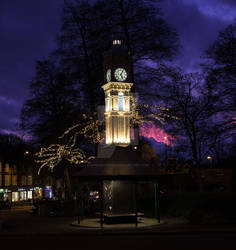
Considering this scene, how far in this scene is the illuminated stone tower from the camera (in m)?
22.6

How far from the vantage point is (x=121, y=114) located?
74.8 ft

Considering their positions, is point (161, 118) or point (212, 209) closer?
point (212, 209)

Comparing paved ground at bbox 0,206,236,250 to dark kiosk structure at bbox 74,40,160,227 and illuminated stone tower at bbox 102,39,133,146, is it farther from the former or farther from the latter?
illuminated stone tower at bbox 102,39,133,146

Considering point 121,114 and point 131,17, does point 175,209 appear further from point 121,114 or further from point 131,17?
point 131,17

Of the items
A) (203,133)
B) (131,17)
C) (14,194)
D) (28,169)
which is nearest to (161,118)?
(203,133)

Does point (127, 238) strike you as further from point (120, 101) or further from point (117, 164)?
point (120, 101)

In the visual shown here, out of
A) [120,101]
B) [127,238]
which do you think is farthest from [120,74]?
[127,238]

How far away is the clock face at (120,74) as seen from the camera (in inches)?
914

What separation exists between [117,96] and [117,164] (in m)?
4.15

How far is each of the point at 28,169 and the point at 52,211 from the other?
49.9 metres

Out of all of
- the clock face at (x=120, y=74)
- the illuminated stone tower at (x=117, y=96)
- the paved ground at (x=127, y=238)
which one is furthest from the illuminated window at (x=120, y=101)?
the paved ground at (x=127, y=238)

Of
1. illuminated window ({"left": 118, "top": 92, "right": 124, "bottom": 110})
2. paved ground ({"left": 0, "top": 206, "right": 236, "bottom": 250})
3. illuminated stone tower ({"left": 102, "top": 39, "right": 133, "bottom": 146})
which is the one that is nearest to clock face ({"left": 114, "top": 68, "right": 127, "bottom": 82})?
illuminated stone tower ({"left": 102, "top": 39, "right": 133, "bottom": 146})

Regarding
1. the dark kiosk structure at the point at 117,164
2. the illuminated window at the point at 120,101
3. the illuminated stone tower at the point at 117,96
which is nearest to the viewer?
the dark kiosk structure at the point at 117,164

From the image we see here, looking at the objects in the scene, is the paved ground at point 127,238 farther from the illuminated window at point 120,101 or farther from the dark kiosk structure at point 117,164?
the illuminated window at point 120,101
